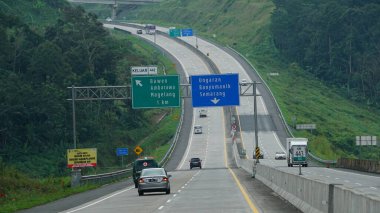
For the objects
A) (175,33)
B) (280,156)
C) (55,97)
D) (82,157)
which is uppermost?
(175,33)

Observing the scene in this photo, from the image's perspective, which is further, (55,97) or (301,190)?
(55,97)

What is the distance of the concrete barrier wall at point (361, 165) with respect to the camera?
67.3 meters

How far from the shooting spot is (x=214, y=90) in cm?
7156

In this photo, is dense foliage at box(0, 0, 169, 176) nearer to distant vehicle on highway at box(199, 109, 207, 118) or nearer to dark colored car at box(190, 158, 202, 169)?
distant vehicle on highway at box(199, 109, 207, 118)

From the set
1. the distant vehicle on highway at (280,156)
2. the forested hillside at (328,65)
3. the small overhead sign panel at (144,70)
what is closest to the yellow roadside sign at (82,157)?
the small overhead sign panel at (144,70)

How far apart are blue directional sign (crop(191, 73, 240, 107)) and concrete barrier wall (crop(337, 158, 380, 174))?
11718 millimetres

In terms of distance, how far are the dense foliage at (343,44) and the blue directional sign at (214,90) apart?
97448 mm

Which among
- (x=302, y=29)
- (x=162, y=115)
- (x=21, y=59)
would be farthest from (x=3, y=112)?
(x=302, y=29)

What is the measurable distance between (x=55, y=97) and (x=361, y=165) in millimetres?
48000

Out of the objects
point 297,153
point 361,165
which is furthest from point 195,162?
point 361,165

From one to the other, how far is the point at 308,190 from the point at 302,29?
544 feet

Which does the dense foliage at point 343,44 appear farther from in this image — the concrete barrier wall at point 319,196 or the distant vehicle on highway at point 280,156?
the concrete barrier wall at point 319,196

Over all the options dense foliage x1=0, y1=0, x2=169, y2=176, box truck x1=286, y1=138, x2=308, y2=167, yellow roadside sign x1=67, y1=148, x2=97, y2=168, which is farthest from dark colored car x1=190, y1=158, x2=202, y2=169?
yellow roadside sign x1=67, y1=148, x2=97, y2=168

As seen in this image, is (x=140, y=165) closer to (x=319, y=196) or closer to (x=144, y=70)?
(x=319, y=196)
